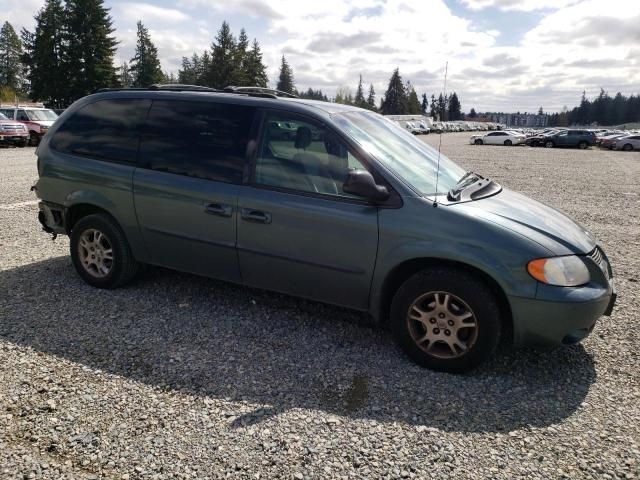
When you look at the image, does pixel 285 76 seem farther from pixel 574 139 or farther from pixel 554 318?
pixel 554 318

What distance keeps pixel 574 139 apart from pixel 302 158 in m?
41.2

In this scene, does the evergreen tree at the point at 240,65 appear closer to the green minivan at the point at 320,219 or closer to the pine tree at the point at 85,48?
the pine tree at the point at 85,48

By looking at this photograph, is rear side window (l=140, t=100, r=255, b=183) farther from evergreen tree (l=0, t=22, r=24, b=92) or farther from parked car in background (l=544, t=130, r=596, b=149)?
evergreen tree (l=0, t=22, r=24, b=92)

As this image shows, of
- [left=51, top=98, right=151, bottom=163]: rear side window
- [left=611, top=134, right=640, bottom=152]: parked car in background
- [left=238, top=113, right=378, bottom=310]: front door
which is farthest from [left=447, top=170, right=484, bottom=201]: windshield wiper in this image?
[left=611, top=134, right=640, bottom=152]: parked car in background

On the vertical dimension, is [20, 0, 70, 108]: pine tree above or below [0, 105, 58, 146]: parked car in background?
above

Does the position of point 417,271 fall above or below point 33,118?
below

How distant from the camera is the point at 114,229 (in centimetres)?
456

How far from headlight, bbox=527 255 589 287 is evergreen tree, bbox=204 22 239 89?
72.9 metres

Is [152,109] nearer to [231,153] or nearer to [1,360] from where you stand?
[231,153]

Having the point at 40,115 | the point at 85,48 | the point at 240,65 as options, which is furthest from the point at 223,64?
the point at 40,115

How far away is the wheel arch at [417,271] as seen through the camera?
130 inches

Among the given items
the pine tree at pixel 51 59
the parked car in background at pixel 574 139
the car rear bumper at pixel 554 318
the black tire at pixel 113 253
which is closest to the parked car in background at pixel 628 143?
the parked car in background at pixel 574 139

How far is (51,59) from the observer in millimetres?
52312

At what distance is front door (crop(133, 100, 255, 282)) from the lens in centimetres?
397
